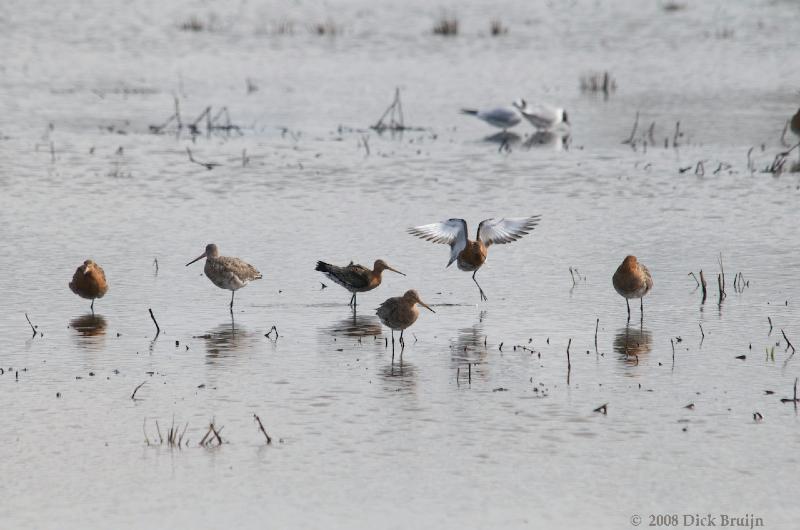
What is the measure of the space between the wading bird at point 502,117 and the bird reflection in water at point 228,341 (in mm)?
13658

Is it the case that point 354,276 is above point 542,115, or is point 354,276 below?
below

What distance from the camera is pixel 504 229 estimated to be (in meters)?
15.7

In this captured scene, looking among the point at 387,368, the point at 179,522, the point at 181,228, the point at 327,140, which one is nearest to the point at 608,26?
the point at 327,140

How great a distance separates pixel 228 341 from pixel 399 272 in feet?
8.20

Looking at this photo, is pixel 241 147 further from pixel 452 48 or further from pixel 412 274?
pixel 452 48

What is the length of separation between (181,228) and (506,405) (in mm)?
8412

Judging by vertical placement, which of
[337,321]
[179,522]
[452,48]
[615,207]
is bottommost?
[179,522]

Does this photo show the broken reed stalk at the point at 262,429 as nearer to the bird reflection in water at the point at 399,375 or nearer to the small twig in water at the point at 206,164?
the bird reflection in water at the point at 399,375

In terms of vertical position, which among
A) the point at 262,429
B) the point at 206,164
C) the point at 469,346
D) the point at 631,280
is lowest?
the point at 262,429

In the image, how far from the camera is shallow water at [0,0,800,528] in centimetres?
841

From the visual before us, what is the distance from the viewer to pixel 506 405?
10.1 meters

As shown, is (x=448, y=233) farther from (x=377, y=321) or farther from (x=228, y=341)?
(x=228, y=341)

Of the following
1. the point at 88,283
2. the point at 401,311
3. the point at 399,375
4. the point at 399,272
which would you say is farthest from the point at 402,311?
the point at 88,283

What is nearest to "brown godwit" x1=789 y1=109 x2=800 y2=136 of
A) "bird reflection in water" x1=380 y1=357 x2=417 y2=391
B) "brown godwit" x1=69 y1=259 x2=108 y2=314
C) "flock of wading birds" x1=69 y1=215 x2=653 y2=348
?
"flock of wading birds" x1=69 y1=215 x2=653 y2=348
